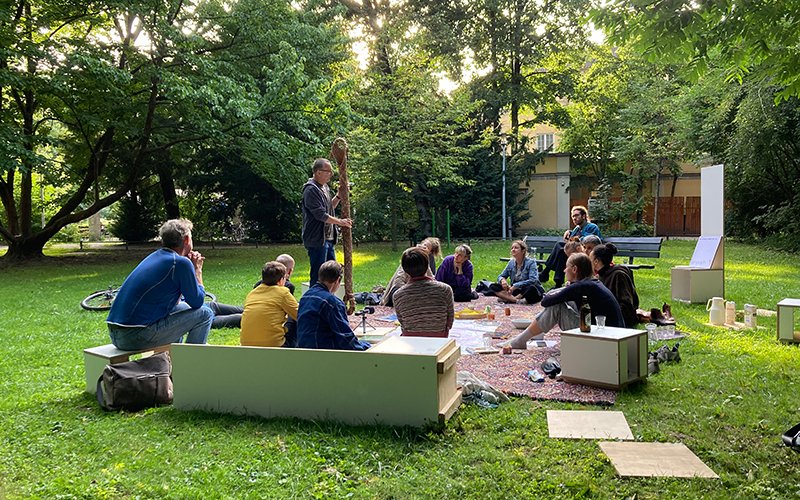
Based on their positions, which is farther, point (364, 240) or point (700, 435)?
point (364, 240)

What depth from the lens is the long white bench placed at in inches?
159

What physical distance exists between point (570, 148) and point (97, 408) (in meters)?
29.3

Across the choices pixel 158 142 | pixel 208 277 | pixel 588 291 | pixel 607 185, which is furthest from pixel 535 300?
pixel 607 185

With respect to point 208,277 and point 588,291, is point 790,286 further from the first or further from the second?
point 208,277

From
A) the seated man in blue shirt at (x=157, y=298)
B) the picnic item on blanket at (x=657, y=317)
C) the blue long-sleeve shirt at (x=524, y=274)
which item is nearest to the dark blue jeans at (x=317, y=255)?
the seated man in blue shirt at (x=157, y=298)

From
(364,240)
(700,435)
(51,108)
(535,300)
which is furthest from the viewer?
(364,240)

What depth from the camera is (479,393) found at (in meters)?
4.82

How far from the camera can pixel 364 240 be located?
2452cm

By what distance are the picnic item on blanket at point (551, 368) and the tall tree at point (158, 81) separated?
39.8 ft

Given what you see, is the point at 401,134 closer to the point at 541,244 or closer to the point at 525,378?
the point at 541,244

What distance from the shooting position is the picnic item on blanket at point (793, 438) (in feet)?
12.3

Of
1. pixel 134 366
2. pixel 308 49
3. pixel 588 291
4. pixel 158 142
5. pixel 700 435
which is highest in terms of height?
pixel 308 49

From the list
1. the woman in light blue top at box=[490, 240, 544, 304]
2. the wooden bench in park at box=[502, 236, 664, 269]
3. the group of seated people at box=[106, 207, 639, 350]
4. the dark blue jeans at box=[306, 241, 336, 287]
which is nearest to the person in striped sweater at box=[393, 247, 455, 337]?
the group of seated people at box=[106, 207, 639, 350]

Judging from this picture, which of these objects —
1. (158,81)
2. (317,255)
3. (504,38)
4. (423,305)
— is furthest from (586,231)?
(504,38)
